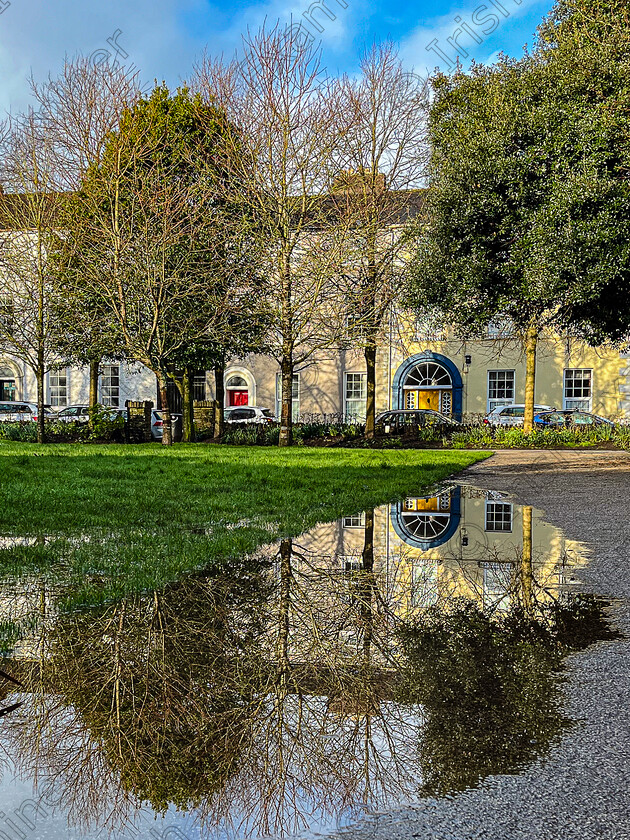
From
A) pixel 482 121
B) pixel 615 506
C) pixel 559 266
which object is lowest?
pixel 615 506

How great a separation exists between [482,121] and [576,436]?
39.9ft

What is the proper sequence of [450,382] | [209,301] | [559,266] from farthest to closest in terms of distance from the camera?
[450,382] < [209,301] < [559,266]

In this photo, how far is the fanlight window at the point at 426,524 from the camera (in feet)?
27.1

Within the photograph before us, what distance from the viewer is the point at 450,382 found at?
36969 millimetres

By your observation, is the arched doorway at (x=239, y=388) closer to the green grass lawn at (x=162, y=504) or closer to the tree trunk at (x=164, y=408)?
the tree trunk at (x=164, y=408)

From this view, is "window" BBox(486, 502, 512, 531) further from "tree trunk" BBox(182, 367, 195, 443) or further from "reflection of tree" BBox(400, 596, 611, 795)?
"tree trunk" BBox(182, 367, 195, 443)

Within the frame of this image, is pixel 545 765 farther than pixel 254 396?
No

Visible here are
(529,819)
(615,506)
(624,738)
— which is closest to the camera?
(529,819)

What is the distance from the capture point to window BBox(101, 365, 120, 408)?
39.5 metres

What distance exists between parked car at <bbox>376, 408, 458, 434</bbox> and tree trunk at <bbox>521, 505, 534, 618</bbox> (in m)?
19.7

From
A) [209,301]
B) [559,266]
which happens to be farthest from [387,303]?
[559,266]

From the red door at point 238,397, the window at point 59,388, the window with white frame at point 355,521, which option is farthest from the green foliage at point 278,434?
the window with white frame at point 355,521

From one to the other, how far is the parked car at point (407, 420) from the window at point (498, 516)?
700 inches

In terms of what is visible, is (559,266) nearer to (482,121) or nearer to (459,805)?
(482,121)
